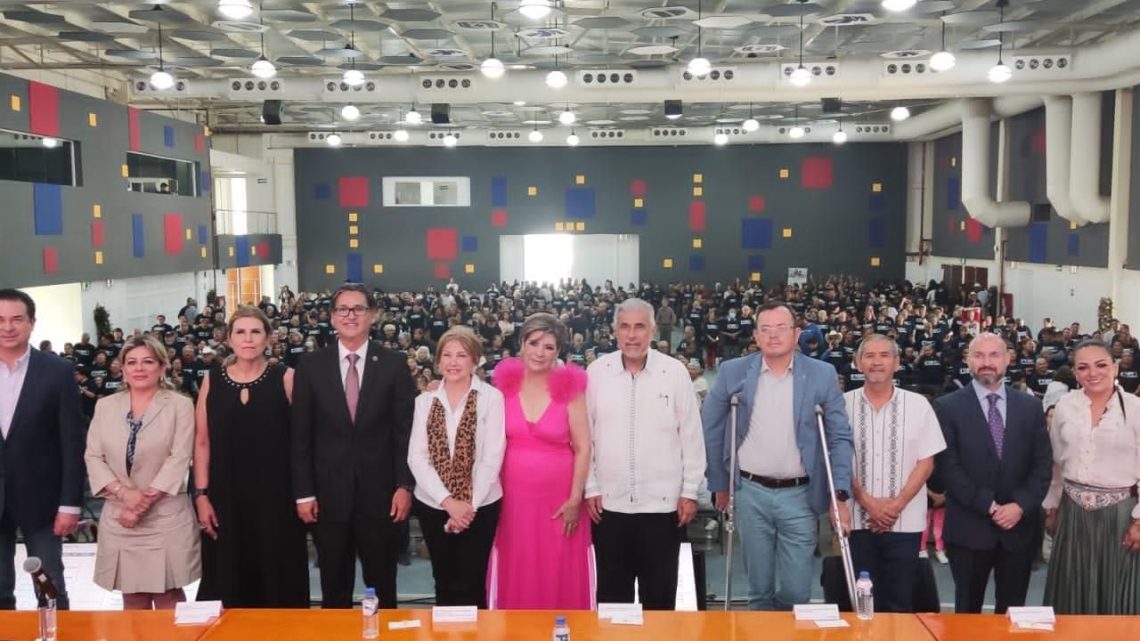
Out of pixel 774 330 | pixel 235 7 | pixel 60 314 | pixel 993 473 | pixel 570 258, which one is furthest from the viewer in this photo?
pixel 570 258

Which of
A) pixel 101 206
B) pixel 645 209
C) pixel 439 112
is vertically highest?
pixel 439 112

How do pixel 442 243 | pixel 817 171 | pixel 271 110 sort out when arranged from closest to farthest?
pixel 271 110
pixel 817 171
pixel 442 243

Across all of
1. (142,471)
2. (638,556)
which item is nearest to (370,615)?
(638,556)

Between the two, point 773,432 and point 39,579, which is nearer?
point 39,579

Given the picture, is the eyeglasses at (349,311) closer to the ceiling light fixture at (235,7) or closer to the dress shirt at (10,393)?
the dress shirt at (10,393)

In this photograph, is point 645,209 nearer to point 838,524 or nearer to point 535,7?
point 535,7

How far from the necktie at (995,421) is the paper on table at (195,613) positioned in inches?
113

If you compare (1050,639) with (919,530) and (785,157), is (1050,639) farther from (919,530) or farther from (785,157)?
(785,157)

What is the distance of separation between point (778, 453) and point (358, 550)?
1.66 metres

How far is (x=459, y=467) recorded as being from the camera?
3467mm

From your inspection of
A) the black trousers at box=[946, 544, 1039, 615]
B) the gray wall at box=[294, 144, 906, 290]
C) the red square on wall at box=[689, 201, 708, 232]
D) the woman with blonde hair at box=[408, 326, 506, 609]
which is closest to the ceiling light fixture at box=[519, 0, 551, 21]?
the woman with blonde hair at box=[408, 326, 506, 609]

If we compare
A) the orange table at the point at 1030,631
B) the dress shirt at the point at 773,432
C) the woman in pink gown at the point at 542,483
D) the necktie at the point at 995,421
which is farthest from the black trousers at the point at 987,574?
the woman in pink gown at the point at 542,483

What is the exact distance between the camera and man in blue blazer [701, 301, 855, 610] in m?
3.38

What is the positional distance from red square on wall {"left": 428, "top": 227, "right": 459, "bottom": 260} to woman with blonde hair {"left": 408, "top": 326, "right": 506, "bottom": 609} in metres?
21.5
